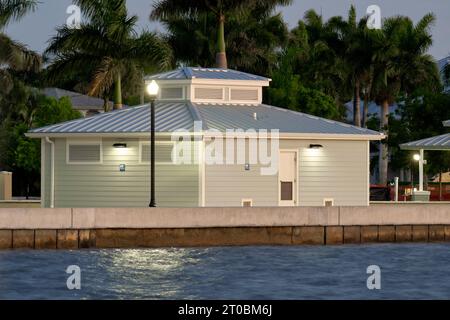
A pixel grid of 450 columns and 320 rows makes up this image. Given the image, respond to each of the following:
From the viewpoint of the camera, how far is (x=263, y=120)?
4991 cm

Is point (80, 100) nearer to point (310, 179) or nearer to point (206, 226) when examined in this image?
point (310, 179)

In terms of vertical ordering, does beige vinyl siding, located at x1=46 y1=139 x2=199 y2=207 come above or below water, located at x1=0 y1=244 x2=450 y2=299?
above

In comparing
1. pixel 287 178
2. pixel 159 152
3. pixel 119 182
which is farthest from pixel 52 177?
pixel 287 178

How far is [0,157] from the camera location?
75.4 m

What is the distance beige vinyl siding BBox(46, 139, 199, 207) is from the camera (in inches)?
1860

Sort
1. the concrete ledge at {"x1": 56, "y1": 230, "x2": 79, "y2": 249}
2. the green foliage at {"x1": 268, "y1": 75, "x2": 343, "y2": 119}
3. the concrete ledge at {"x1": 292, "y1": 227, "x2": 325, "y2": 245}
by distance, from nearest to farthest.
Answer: the concrete ledge at {"x1": 56, "y1": 230, "x2": 79, "y2": 249}, the concrete ledge at {"x1": 292, "y1": 227, "x2": 325, "y2": 245}, the green foliage at {"x1": 268, "y1": 75, "x2": 343, "y2": 119}

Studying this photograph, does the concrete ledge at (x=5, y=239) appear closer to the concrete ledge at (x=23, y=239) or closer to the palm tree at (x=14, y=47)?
the concrete ledge at (x=23, y=239)

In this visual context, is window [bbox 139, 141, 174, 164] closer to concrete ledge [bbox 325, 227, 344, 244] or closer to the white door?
the white door

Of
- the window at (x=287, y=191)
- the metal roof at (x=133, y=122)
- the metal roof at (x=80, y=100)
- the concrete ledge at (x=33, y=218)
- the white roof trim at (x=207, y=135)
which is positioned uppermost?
the metal roof at (x=80, y=100)

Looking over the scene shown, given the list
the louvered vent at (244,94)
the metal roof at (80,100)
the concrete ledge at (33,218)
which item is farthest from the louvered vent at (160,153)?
the metal roof at (80,100)

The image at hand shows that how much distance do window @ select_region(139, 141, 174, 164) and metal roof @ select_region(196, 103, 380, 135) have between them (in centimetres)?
158

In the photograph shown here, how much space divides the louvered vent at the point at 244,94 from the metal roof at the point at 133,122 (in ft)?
6.55

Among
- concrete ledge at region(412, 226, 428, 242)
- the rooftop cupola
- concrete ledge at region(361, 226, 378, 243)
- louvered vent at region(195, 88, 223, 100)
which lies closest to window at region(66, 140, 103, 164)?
the rooftop cupola

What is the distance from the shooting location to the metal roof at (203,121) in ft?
158
